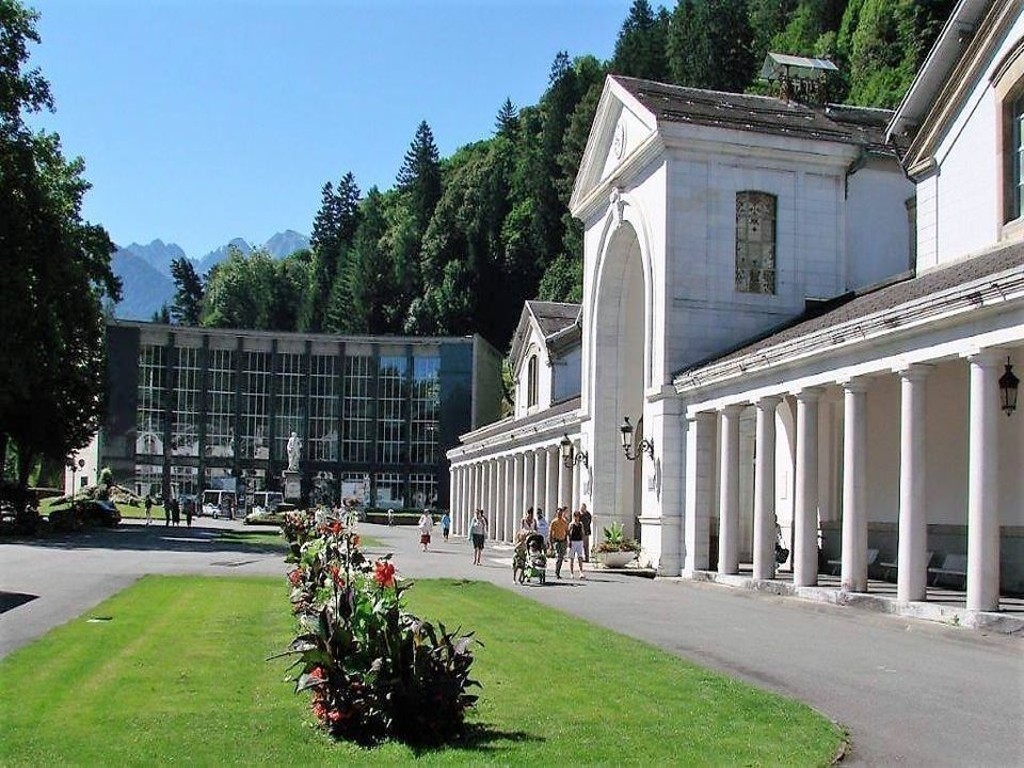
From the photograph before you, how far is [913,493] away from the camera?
1878 centimetres

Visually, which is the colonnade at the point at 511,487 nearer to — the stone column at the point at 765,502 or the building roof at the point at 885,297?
the building roof at the point at 885,297

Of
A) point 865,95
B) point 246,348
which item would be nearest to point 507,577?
point 865,95

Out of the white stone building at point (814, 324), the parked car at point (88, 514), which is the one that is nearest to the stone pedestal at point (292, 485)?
the parked car at point (88, 514)

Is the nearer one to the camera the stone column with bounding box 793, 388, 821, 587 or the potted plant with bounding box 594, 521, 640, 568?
the stone column with bounding box 793, 388, 821, 587

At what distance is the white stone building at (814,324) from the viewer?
62.2 ft

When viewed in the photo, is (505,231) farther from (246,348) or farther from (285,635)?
(285,635)

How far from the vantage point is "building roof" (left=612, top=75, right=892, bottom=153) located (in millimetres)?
31172

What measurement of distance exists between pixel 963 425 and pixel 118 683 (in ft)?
56.1

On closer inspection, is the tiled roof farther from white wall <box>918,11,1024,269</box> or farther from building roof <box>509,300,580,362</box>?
white wall <box>918,11,1024,269</box>

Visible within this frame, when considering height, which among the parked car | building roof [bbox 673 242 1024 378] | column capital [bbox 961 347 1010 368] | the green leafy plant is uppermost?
building roof [bbox 673 242 1024 378]

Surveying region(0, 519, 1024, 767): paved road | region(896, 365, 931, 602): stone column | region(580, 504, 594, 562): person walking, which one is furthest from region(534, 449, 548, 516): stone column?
region(896, 365, 931, 602): stone column

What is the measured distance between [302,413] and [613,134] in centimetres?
8067

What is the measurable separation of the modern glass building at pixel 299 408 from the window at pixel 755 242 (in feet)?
257

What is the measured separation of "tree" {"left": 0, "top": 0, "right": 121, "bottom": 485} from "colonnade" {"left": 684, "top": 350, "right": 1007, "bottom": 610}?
23.9 meters
